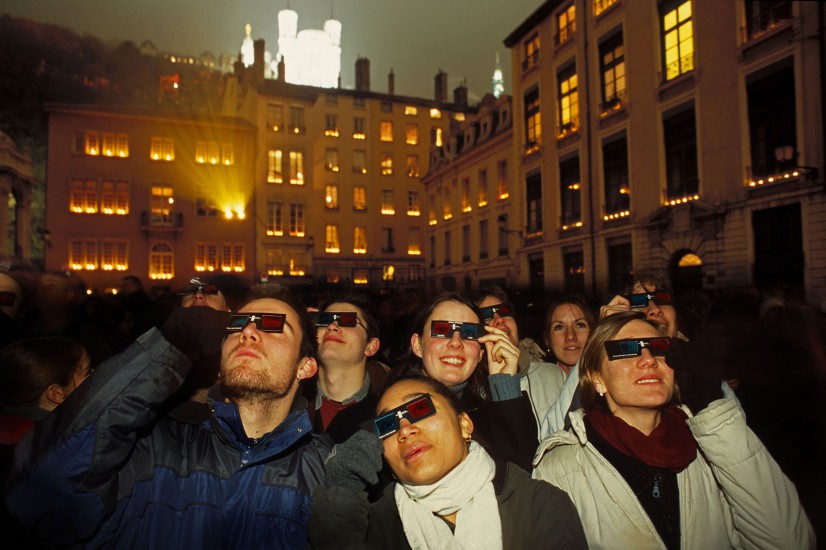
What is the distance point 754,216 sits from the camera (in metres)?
15.5

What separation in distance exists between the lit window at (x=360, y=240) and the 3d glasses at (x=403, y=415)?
123 feet

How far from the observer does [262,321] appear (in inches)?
102

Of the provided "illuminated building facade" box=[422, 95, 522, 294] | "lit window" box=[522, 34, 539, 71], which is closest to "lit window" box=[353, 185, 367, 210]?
"illuminated building facade" box=[422, 95, 522, 294]

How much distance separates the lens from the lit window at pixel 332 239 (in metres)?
38.5

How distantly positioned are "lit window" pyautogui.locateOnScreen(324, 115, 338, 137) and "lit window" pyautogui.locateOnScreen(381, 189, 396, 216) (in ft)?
20.3

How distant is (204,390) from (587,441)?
2.42 meters

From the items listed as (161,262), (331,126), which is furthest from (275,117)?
(161,262)

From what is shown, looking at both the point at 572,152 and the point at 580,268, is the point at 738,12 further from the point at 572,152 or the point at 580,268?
the point at 580,268

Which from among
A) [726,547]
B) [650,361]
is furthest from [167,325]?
[726,547]

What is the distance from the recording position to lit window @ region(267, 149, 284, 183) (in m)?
35.8

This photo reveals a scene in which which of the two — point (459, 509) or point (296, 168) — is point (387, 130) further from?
point (459, 509)

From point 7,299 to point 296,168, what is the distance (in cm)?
3438

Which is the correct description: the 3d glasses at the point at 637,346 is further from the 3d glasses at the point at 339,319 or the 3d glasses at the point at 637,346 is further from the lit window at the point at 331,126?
the lit window at the point at 331,126

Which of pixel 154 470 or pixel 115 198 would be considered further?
pixel 115 198
